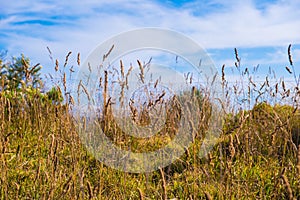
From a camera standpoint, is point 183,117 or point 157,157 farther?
point 183,117

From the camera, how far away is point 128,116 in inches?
138

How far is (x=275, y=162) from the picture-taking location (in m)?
3.10

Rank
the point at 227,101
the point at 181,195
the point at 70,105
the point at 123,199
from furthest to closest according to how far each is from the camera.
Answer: the point at 227,101, the point at 70,105, the point at 181,195, the point at 123,199

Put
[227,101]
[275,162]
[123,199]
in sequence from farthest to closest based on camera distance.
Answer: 1. [227,101]
2. [275,162]
3. [123,199]

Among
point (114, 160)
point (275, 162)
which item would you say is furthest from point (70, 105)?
point (275, 162)

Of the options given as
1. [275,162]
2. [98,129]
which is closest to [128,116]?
[98,129]

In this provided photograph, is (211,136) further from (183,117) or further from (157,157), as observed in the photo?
(157,157)

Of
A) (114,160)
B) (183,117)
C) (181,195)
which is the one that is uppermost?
(183,117)

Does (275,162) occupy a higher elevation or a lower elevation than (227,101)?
lower

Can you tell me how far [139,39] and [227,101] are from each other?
145 centimetres

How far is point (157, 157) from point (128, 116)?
1.73ft

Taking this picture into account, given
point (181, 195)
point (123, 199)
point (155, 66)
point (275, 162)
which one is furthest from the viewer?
point (155, 66)

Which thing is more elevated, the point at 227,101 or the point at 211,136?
the point at 227,101

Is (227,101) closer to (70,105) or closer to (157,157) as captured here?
(157,157)
